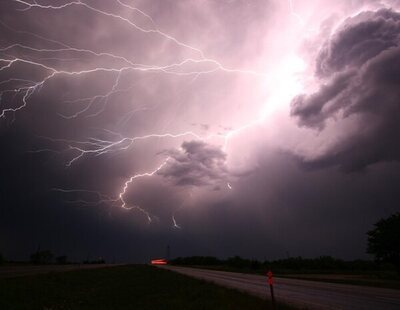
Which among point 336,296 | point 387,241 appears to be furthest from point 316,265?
point 336,296

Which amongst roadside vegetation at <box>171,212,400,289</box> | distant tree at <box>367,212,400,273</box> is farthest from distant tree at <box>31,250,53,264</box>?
distant tree at <box>367,212,400,273</box>

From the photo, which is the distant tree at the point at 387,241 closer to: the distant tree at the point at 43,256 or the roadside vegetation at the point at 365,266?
the roadside vegetation at the point at 365,266

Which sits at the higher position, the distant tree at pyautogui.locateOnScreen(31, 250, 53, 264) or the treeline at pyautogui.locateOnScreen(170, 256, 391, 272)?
the distant tree at pyautogui.locateOnScreen(31, 250, 53, 264)

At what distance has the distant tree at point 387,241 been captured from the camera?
37.9m

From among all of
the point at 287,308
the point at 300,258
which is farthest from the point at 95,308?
the point at 300,258

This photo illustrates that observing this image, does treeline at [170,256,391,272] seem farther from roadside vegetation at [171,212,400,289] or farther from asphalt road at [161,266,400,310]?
asphalt road at [161,266,400,310]

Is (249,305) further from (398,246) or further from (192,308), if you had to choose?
(398,246)

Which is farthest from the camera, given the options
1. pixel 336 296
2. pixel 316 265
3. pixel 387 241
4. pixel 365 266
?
pixel 316 265

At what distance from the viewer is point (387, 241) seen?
3828 cm

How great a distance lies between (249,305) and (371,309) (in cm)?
421

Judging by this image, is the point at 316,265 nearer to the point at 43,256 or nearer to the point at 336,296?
the point at 336,296

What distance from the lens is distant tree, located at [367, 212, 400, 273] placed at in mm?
37875

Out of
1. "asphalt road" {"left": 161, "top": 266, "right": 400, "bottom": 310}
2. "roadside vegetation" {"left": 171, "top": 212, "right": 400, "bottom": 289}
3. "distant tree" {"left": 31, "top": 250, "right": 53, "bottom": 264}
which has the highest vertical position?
"distant tree" {"left": 31, "top": 250, "right": 53, "bottom": 264}

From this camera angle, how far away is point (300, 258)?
8650 centimetres
